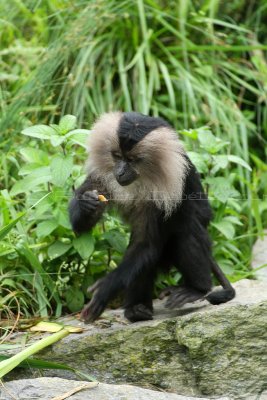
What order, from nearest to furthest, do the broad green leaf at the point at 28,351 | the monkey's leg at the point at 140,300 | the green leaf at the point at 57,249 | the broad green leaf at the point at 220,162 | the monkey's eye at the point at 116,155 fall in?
the broad green leaf at the point at 28,351 < the monkey's eye at the point at 116,155 < the monkey's leg at the point at 140,300 < the green leaf at the point at 57,249 < the broad green leaf at the point at 220,162

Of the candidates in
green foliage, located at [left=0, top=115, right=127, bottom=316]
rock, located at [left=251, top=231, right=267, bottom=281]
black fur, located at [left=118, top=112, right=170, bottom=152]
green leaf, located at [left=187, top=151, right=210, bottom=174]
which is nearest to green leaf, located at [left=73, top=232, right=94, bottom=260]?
green foliage, located at [left=0, top=115, right=127, bottom=316]

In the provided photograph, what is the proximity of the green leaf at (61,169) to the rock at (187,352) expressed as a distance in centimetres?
84

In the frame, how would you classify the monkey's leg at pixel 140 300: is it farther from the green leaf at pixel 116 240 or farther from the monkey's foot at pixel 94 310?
the green leaf at pixel 116 240

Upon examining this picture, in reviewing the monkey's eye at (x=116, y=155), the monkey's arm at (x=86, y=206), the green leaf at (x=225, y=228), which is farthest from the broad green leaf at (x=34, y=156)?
the green leaf at (x=225, y=228)

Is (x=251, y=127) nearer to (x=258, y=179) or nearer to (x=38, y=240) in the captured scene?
(x=258, y=179)

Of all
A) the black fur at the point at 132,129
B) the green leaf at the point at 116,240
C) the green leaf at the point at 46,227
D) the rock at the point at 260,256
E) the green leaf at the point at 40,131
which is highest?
the black fur at the point at 132,129

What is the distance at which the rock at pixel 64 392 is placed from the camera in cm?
326

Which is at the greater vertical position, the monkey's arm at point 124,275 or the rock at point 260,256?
the monkey's arm at point 124,275

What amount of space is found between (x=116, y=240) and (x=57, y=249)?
37 centimetres

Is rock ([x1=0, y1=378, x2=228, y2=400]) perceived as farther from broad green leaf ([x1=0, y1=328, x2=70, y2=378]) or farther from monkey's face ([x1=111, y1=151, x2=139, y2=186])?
monkey's face ([x1=111, y1=151, x2=139, y2=186])

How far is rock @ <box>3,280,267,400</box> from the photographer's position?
3.63 meters

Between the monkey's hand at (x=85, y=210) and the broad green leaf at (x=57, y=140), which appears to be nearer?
the monkey's hand at (x=85, y=210)

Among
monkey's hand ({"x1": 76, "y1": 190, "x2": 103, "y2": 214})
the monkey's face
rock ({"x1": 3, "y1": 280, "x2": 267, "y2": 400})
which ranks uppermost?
the monkey's face

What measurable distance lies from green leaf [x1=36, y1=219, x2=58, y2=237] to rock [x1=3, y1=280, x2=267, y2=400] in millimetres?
636
